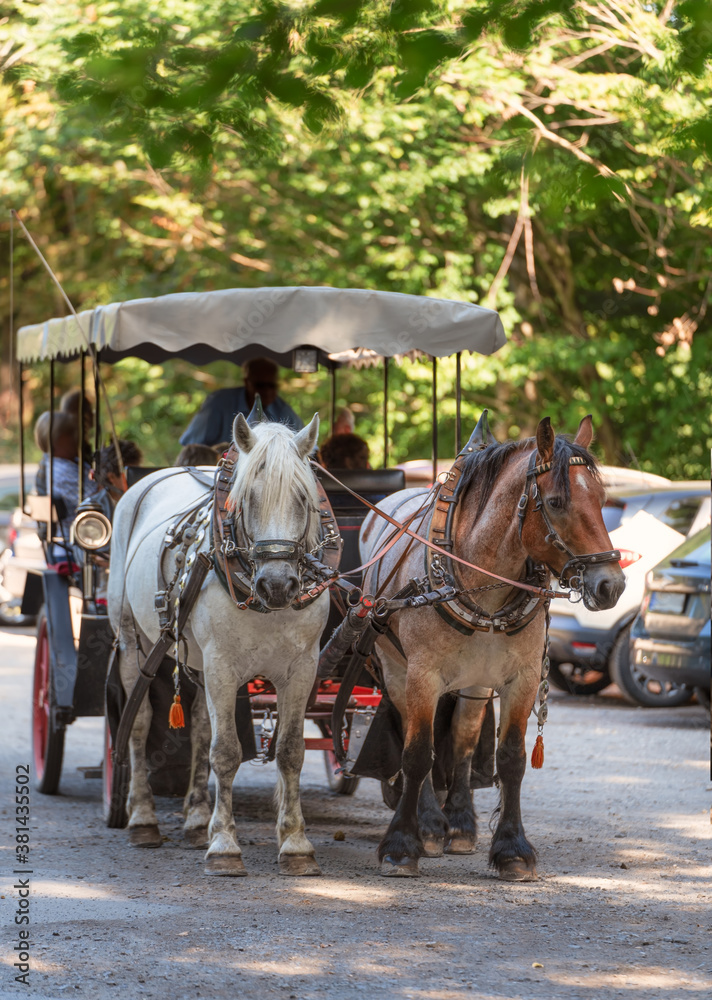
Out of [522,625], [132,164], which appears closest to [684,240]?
[132,164]

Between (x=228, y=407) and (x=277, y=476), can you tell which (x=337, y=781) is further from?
(x=277, y=476)

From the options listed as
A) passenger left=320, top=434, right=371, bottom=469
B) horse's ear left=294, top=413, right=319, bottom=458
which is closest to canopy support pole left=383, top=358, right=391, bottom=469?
passenger left=320, top=434, right=371, bottom=469

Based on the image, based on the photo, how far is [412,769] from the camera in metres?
5.77

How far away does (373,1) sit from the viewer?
180 inches

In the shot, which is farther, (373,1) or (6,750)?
(6,750)

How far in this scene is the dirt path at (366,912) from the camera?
4363 mm

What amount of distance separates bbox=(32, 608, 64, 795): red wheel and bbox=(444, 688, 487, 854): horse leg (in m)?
2.45

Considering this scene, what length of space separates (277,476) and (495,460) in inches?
38.2

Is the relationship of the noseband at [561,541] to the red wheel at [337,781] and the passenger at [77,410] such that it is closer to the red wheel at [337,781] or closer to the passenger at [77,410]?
the red wheel at [337,781]

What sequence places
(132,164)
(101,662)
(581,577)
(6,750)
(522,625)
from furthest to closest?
(132,164) → (6,750) → (101,662) → (522,625) → (581,577)

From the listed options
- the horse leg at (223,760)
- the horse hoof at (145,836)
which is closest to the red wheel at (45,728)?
the horse hoof at (145,836)

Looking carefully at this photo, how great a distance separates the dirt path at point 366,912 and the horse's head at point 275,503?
1234 millimetres

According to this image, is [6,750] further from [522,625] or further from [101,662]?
[522,625]

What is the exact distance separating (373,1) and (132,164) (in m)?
14.3
